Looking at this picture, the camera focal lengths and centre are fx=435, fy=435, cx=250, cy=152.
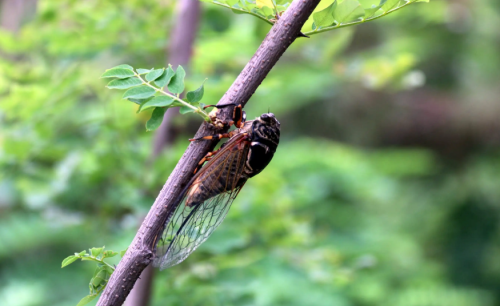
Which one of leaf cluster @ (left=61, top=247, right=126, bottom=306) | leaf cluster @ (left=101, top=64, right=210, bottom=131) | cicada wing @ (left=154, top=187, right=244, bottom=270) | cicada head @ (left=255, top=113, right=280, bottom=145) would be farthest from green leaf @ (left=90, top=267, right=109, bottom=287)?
cicada head @ (left=255, top=113, right=280, bottom=145)

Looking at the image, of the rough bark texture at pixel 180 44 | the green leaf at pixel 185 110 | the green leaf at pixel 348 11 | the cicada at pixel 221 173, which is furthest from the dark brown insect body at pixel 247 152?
the rough bark texture at pixel 180 44

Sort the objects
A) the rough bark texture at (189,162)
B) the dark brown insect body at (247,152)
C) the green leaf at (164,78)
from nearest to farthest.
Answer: the rough bark texture at (189,162), the green leaf at (164,78), the dark brown insect body at (247,152)

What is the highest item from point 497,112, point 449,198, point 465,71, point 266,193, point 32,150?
point 465,71

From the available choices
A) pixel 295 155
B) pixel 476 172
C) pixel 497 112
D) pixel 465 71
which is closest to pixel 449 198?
pixel 476 172

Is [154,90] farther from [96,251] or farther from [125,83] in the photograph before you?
[96,251]

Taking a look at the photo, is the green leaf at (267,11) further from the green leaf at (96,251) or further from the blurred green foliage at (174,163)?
the blurred green foliage at (174,163)

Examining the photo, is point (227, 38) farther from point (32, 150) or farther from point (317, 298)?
point (317, 298)
